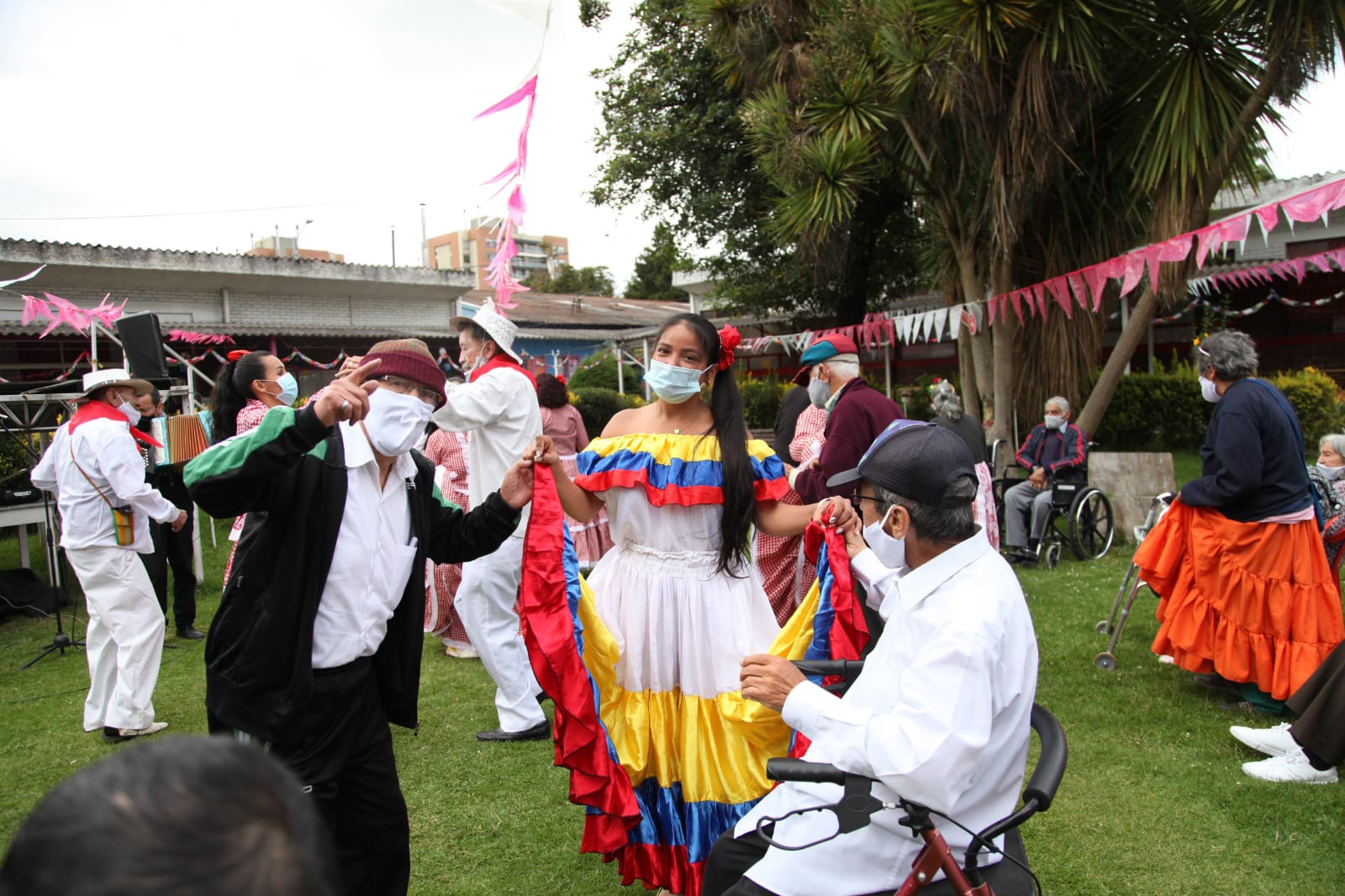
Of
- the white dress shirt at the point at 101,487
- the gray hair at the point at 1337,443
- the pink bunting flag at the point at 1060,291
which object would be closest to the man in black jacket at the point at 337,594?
the white dress shirt at the point at 101,487

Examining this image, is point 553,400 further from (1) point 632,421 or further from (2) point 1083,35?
(2) point 1083,35

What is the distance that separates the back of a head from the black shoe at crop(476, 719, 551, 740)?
168 inches

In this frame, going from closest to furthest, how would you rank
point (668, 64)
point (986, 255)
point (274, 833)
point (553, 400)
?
point (274, 833) < point (553, 400) < point (986, 255) < point (668, 64)

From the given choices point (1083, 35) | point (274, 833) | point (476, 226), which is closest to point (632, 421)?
point (476, 226)

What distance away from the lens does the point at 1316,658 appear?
457 centimetres

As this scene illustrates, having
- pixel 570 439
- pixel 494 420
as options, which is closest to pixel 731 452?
pixel 494 420

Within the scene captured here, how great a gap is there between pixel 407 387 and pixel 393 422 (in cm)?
17

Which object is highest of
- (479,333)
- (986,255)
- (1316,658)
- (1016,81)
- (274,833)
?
(1016,81)

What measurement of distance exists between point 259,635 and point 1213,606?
15.3 feet

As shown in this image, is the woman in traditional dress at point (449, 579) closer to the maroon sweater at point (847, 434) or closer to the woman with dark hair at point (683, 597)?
the maroon sweater at point (847, 434)

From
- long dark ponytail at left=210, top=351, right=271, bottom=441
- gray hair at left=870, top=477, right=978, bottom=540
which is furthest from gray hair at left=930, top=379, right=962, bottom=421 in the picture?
gray hair at left=870, top=477, right=978, bottom=540

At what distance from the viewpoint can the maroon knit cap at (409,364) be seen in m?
2.85

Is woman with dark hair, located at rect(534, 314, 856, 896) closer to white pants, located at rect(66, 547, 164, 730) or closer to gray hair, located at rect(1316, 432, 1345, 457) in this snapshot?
white pants, located at rect(66, 547, 164, 730)

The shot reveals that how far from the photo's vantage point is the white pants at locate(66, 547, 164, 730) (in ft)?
16.7
